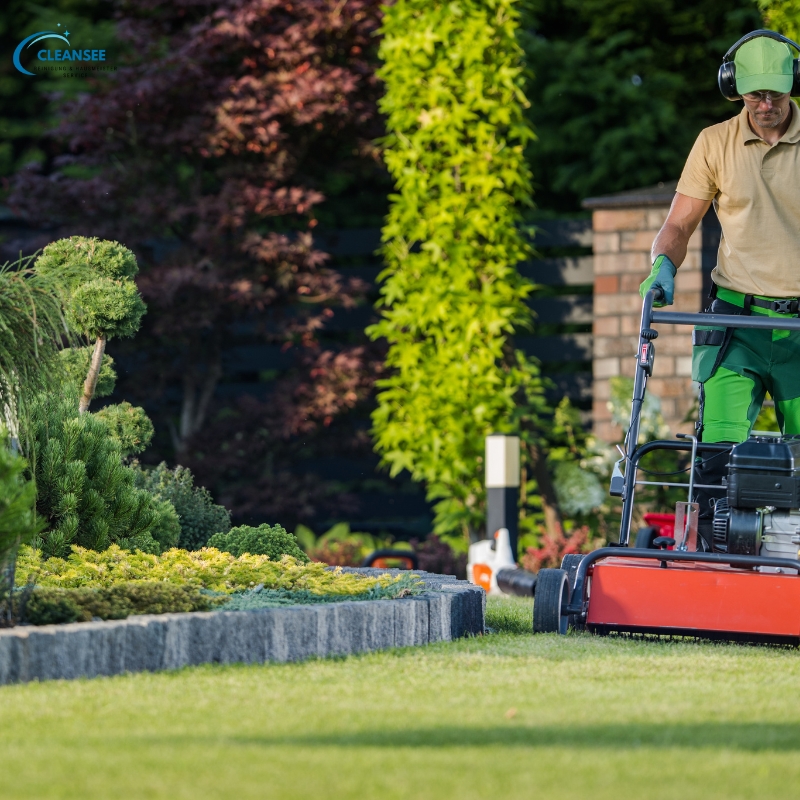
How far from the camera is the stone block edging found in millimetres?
3410

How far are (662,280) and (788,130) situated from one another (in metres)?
0.68

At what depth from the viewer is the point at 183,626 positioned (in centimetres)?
366

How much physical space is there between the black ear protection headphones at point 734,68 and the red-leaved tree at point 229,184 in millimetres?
4404

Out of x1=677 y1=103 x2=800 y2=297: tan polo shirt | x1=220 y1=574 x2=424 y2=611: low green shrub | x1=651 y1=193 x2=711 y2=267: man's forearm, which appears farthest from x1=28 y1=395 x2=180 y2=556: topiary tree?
x1=677 y1=103 x2=800 y2=297: tan polo shirt

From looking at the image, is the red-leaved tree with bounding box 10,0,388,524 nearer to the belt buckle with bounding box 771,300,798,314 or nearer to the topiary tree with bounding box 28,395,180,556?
the topiary tree with bounding box 28,395,180,556

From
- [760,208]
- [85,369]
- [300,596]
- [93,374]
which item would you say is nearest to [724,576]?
[300,596]

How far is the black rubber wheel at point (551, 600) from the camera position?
14.8ft

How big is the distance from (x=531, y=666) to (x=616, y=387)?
5070 mm

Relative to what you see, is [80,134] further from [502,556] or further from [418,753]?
[418,753]

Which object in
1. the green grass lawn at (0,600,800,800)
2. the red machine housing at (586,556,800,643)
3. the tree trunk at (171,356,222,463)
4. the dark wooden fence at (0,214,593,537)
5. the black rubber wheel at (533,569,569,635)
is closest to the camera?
the green grass lawn at (0,600,800,800)

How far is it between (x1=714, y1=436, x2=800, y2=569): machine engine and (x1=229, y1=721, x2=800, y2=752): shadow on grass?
61.0 inches

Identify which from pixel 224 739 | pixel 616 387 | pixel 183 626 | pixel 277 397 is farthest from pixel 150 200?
pixel 224 739

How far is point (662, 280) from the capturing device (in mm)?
4949

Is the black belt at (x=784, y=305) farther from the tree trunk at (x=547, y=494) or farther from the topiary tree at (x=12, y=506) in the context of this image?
the tree trunk at (x=547, y=494)
